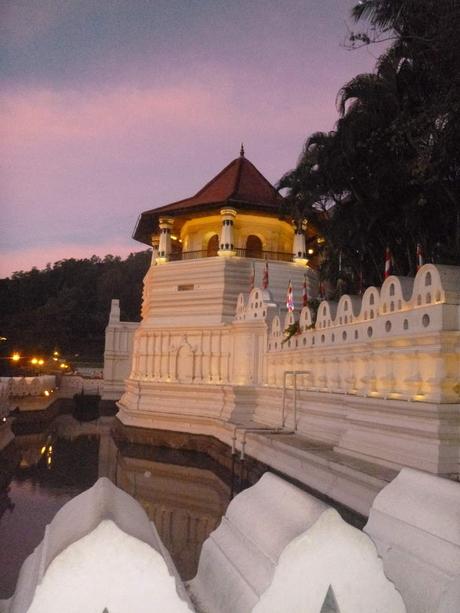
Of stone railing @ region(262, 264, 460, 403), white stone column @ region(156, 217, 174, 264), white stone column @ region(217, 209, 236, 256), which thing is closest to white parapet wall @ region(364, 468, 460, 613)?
stone railing @ region(262, 264, 460, 403)

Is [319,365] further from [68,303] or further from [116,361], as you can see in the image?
[68,303]

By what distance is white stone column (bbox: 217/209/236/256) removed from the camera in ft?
67.6

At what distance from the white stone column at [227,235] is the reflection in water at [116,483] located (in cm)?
749

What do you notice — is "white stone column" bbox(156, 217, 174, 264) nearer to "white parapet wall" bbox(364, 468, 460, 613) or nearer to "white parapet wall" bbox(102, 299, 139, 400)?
"white parapet wall" bbox(102, 299, 139, 400)

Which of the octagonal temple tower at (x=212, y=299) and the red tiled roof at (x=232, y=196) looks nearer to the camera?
the octagonal temple tower at (x=212, y=299)

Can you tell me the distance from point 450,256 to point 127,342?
22.3 meters

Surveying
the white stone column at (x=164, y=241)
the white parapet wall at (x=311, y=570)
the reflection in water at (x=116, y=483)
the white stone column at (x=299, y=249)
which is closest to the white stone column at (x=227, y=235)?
the white stone column at (x=299, y=249)

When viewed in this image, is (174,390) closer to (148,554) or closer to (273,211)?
(273,211)

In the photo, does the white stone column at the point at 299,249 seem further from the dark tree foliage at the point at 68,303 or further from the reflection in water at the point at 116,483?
the dark tree foliage at the point at 68,303

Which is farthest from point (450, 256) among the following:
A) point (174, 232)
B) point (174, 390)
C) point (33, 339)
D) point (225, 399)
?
point (33, 339)

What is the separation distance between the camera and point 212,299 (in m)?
20.2

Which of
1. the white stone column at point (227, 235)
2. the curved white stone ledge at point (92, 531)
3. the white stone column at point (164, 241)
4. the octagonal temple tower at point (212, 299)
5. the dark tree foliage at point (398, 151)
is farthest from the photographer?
the white stone column at point (164, 241)

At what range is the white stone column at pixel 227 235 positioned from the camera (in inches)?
Answer: 811

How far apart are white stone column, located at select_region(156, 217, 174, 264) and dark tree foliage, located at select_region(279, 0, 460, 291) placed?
6357 millimetres
